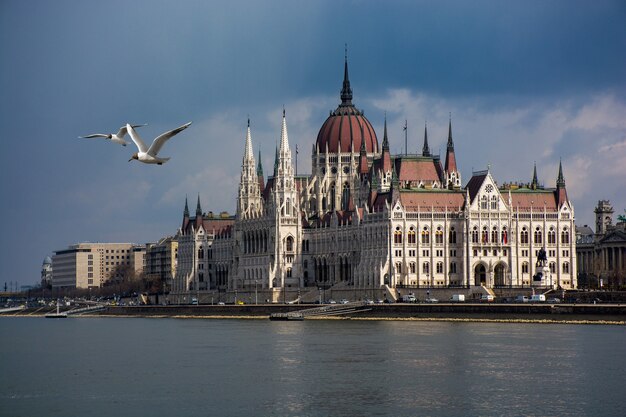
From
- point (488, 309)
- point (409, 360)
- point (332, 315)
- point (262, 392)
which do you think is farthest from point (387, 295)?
point (262, 392)

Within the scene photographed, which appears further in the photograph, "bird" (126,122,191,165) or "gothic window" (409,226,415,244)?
"gothic window" (409,226,415,244)

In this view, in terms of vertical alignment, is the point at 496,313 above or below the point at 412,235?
below

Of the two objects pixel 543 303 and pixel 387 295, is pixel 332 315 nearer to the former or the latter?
pixel 387 295

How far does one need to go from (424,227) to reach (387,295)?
1172 cm

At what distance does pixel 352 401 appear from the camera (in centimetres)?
8881

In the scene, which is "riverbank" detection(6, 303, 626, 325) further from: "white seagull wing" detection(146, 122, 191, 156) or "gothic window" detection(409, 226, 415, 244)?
"white seagull wing" detection(146, 122, 191, 156)

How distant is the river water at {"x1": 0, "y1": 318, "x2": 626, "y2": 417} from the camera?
Answer: 8688 cm

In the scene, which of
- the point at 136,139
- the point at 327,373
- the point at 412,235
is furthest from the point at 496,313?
the point at 136,139

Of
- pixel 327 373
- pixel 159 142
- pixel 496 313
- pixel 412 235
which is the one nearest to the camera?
pixel 159 142

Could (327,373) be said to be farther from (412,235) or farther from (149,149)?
(412,235)

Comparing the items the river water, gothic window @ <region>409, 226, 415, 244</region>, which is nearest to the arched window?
gothic window @ <region>409, 226, 415, 244</region>

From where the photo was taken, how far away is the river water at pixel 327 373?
285 ft

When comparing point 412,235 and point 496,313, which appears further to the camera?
point 412,235

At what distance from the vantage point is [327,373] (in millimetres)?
103562
